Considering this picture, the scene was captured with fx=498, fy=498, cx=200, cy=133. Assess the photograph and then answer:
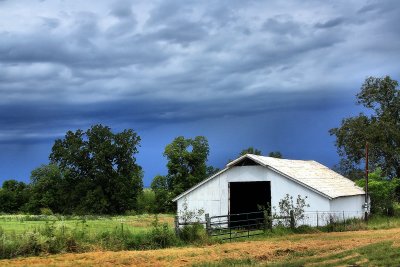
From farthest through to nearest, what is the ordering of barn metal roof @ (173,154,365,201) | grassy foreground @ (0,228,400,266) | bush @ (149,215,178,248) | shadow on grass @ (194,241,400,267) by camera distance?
barn metal roof @ (173,154,365,201), bush @ (149,215,178,248), grassy foreground @ (0,228,400,266), shadow on grass @ (194,241,400,267)

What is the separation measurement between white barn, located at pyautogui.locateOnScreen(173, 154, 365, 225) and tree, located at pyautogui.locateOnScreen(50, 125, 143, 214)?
104 feet

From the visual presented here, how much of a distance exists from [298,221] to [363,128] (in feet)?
94.5

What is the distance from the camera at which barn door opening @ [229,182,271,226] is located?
3859cm

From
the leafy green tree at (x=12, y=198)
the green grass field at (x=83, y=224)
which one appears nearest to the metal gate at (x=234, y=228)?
the green grass field at (x=83, y=224)

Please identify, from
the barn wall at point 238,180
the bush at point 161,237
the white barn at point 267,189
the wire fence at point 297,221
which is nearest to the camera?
the bush at point 161,237

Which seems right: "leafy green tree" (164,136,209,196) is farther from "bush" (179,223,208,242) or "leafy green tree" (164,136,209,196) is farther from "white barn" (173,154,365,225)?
"bush" (179,223,208,242)

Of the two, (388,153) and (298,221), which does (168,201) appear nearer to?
(388,153)

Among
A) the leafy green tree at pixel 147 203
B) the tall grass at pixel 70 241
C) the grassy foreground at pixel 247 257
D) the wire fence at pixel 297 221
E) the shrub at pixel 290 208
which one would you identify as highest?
the leafy green tree at pixel 147 203

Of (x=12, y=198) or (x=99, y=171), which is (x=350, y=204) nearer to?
(x=99, y=171)

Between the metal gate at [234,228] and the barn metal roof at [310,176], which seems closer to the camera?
the metal gate at [234,228]

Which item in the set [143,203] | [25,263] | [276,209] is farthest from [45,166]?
[25,263]

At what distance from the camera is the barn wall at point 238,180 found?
32781 millimetres

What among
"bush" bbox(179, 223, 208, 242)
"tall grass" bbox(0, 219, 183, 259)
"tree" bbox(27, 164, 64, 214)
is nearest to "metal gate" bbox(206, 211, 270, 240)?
"bush" bbox(179, 223, 208, 242)

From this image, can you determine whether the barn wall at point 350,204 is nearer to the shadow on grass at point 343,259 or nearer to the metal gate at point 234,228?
the metal gate at point 234,228
